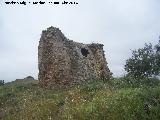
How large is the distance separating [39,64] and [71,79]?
166 inches

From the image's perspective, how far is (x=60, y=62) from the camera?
30.6 meters

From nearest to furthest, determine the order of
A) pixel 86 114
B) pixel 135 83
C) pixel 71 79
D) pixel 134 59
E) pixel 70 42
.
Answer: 1. pixel 86 114
2. pixel 135 83
3. pixel 71 79
4. pixel 70 42
5. pixel 134 59

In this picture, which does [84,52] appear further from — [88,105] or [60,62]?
[88,105]

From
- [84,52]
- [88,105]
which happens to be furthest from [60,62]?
[88,105]

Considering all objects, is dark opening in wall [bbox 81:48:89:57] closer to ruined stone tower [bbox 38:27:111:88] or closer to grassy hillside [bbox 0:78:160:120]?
ruined stone tower [bbox 38:27:111:88]

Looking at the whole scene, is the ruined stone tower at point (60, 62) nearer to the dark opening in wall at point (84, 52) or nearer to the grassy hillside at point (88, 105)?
the dark opening in wall at point (84, 52)

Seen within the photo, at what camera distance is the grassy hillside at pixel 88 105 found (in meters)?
15.6

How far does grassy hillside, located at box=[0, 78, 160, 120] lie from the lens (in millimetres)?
15616

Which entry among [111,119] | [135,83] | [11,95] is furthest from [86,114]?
[11,95]

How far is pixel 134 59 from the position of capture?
149 feet

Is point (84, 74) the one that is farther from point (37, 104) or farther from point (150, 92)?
point (150, 92)

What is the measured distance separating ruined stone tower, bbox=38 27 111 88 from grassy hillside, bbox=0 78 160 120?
11.6 ft

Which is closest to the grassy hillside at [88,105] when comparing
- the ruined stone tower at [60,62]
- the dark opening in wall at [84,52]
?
the ruined stone tower at [60,62]

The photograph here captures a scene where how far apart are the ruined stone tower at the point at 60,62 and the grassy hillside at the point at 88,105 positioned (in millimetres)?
3542
